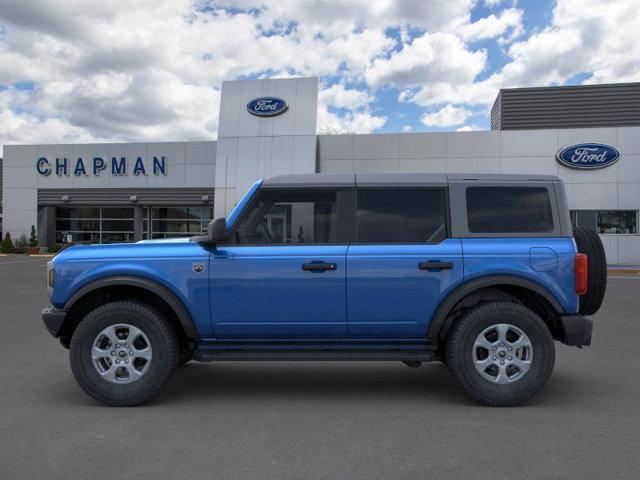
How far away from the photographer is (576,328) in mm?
4512

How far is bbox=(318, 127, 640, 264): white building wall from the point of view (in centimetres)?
2361

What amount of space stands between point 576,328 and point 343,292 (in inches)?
75.8

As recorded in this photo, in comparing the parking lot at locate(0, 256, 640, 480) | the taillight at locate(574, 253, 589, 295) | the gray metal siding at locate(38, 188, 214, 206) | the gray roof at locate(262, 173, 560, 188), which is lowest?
the parking lot at locate(0, 256, 640, 480)

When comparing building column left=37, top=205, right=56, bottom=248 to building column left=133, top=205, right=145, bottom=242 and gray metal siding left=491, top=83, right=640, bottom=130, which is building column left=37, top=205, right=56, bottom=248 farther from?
gray metal siding left=491, top=83, right=640, bottom=130

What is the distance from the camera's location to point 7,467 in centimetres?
332

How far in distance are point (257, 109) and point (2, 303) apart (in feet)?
53.6

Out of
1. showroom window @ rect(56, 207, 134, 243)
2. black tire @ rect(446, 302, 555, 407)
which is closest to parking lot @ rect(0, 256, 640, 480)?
black tire @ rect(446, 302, 555, 407)

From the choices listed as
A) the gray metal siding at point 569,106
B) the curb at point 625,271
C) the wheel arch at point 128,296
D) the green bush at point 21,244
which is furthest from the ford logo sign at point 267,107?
the wheel arch at point 128,296

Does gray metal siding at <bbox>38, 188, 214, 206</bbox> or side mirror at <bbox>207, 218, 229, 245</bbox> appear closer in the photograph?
side mirror at <bbox>207, 218, 229, 245</bbox>

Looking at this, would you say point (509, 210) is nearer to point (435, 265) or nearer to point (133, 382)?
point (435, 265)

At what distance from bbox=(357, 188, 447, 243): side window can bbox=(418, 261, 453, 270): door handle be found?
0.22 meters

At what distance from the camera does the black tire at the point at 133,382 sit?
14.8ft

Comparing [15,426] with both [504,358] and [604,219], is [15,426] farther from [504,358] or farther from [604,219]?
[604,219]

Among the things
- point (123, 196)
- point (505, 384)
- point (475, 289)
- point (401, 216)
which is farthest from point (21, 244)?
point (505, 384)
